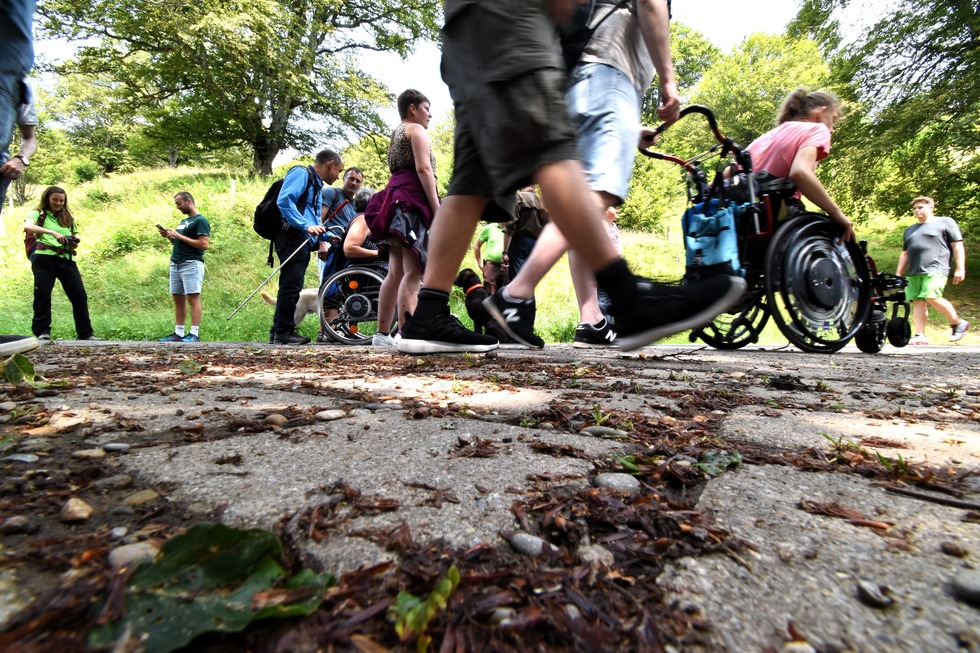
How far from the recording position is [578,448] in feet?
3.77

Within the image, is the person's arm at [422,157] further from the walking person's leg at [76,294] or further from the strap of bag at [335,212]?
the walking person's leg at [76,294]

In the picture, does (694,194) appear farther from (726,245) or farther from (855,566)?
(855,566)

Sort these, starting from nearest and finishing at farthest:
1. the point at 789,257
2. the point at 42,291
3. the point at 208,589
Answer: the point at 208,589
the point at 789,257
the point at 42,291

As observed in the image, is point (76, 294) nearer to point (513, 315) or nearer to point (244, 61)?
point (513, 315)

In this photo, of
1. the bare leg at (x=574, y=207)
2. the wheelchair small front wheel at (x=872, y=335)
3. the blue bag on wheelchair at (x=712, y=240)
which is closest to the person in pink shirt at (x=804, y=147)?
the blue bag on wheelchair at (x=712, y=240)

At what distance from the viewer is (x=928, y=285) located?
778 centimetres

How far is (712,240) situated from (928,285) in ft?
20.0

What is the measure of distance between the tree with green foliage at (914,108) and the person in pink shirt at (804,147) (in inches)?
478

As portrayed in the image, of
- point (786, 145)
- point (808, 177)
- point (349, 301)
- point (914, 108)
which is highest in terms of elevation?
point (914, 108)

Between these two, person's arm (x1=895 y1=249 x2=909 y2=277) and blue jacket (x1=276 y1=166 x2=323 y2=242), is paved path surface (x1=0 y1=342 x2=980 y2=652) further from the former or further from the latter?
person's arm (x1=895 y1=249 x2=909 y2=277)

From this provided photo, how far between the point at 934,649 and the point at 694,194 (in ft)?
13.6

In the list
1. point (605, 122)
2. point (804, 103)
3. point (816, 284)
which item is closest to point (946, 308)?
point (804, 103)

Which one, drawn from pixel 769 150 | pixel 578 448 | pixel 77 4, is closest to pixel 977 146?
pixel 769 150

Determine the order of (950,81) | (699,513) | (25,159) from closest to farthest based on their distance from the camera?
(699,513) < (25,159) < (950,81)
